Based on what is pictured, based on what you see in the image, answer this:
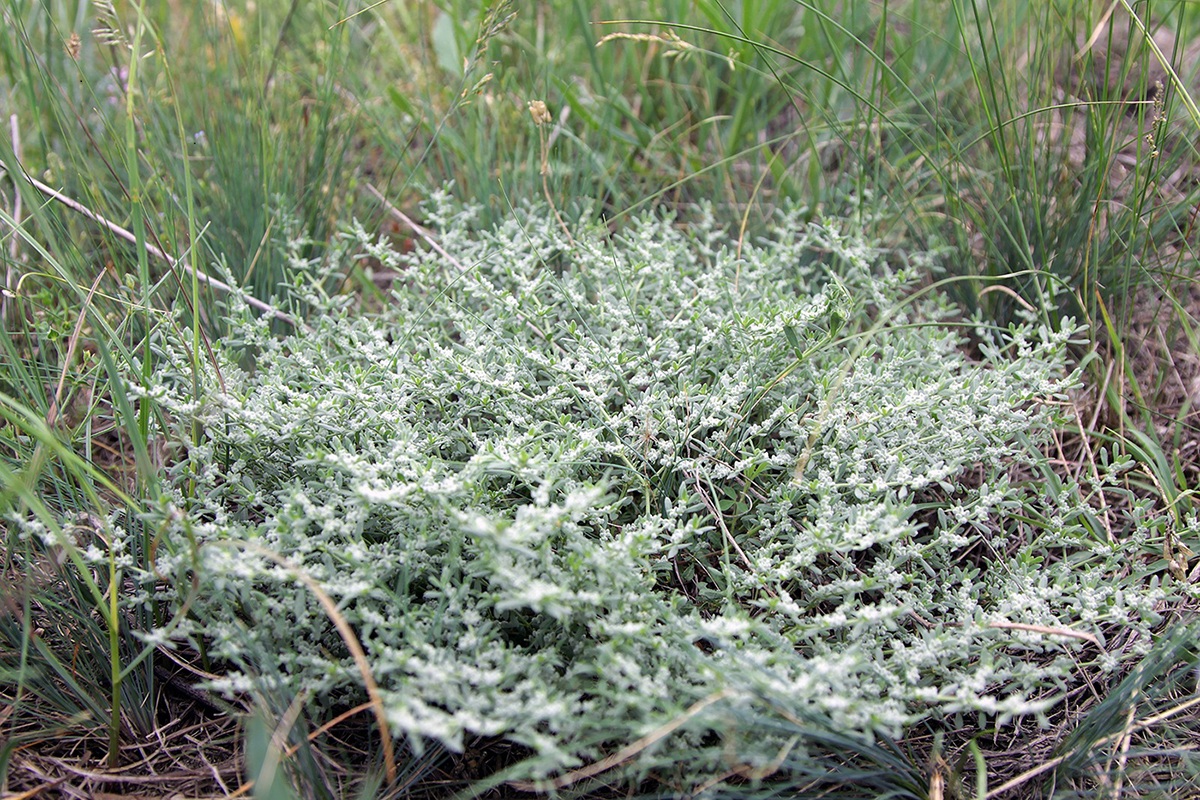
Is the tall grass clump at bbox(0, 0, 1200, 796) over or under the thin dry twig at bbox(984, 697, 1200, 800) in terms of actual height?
over

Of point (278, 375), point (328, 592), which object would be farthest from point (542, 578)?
point (278, 375)

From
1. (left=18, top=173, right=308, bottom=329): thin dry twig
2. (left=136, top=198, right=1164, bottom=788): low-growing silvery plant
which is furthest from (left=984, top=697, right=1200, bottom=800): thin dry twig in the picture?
(left=18, top=173, right=308, bottom=329): thin dry twig

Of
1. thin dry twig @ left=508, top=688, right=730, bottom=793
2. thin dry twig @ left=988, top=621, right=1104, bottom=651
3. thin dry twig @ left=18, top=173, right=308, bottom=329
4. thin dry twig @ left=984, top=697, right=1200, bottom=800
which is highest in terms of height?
thin dry twig @ left=18, top=173, right=308, bottom=329

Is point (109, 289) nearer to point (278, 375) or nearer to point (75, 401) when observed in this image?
point (75, 401)

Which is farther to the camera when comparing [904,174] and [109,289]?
[904,174]

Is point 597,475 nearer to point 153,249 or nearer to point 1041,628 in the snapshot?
point 1041,628

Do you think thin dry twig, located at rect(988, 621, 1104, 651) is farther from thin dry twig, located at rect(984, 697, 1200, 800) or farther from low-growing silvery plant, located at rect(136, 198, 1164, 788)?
thin dry twig, located at rect(984, 697, 1200, 800)

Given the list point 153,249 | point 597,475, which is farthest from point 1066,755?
point 153,249

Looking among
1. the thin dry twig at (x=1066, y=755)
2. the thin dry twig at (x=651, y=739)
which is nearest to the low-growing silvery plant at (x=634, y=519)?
the thin dry twig at (x=651, y=739)
